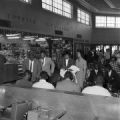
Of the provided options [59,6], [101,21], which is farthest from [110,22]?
[59,6]

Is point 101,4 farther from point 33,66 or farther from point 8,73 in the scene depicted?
point 33,66

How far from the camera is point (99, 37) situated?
24469 millimetres

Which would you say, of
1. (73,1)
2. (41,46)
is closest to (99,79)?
(41,46)

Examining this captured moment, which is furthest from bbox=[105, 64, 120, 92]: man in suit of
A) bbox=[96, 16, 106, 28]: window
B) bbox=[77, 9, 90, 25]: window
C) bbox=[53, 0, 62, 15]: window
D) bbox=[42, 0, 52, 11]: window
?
bbox=[96, 16, 106, 28]: window

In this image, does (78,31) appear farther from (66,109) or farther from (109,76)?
(66,109)

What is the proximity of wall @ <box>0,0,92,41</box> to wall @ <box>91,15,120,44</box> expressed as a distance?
6.25m

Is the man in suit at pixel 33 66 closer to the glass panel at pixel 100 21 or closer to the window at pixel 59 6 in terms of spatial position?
the window at pixel 59 6

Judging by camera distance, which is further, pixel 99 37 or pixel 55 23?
pixel 99 37

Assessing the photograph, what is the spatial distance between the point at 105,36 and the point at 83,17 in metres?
3.70

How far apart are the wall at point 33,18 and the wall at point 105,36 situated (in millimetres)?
6252

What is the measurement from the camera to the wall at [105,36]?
24.2 meters

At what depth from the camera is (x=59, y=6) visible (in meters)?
16.8

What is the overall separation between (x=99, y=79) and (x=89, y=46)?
58.6 feet

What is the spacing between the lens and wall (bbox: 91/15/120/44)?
24156mm
